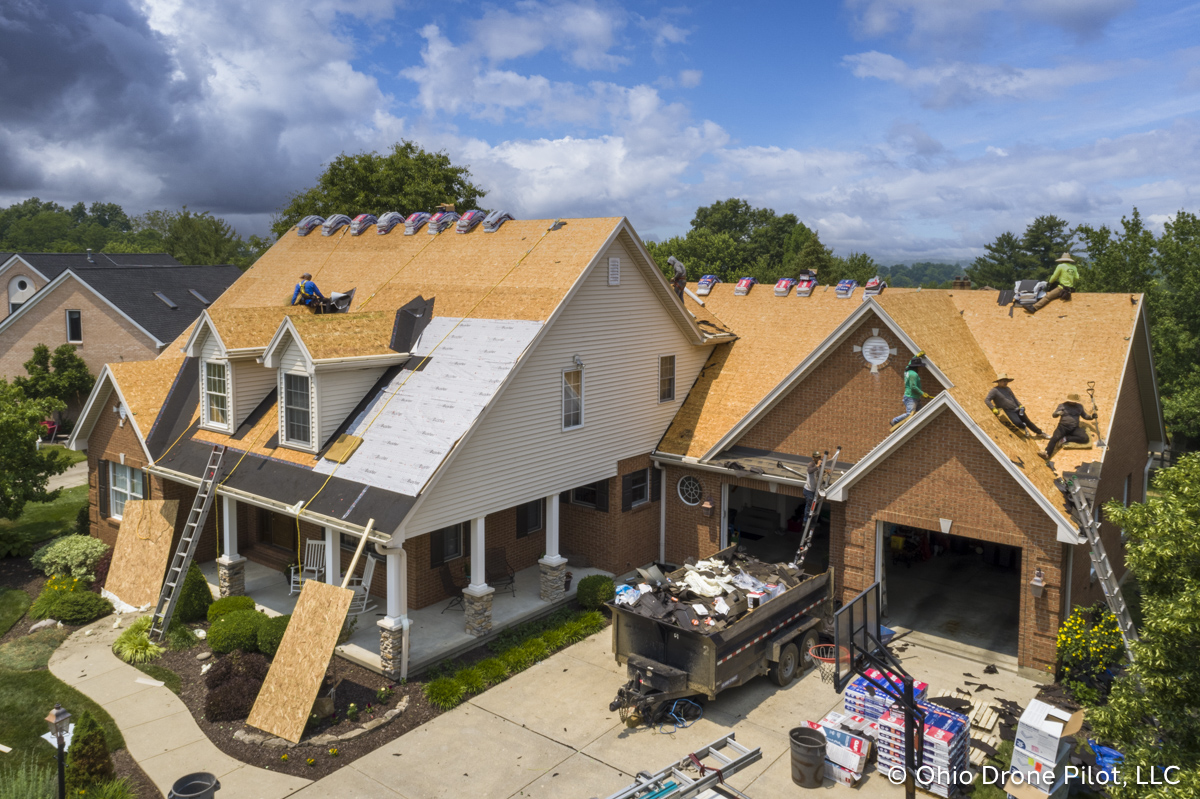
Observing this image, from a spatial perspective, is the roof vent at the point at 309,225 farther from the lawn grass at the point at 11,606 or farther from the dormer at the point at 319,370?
the lawn grass at the point at 11,606

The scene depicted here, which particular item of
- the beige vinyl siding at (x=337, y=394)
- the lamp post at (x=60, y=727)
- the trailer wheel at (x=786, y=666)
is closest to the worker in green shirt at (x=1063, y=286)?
the trailer wheel at (x=786, y=666)

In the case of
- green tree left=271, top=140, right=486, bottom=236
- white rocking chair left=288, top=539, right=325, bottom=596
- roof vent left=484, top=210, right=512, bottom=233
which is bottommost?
white rocking chair left=288, top=539, right=325, bottom=596

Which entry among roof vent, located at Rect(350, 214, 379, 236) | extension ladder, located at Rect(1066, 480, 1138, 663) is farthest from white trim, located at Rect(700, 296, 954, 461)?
roof vent, located at Rect(350, 214, 379, 236)

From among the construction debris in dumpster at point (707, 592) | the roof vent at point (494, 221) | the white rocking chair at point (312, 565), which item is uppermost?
the roof vent at point (494, 221)

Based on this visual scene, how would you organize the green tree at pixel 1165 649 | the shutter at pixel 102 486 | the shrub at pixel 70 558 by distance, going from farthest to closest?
the shutter at pixel 102 486
the shrub at pixel 70 558
the green tree at pixel 1165 649

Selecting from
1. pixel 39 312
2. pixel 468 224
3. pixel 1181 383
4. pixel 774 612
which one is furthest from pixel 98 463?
pixel 1181 383

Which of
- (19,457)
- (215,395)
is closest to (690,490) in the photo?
(215,395)

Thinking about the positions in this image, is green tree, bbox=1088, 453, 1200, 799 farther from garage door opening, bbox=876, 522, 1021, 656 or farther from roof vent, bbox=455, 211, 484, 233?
roof vent, bbox=455, 211, 484, 233

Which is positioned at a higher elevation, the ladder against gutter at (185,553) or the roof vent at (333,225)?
the roof vent at (333,225)
